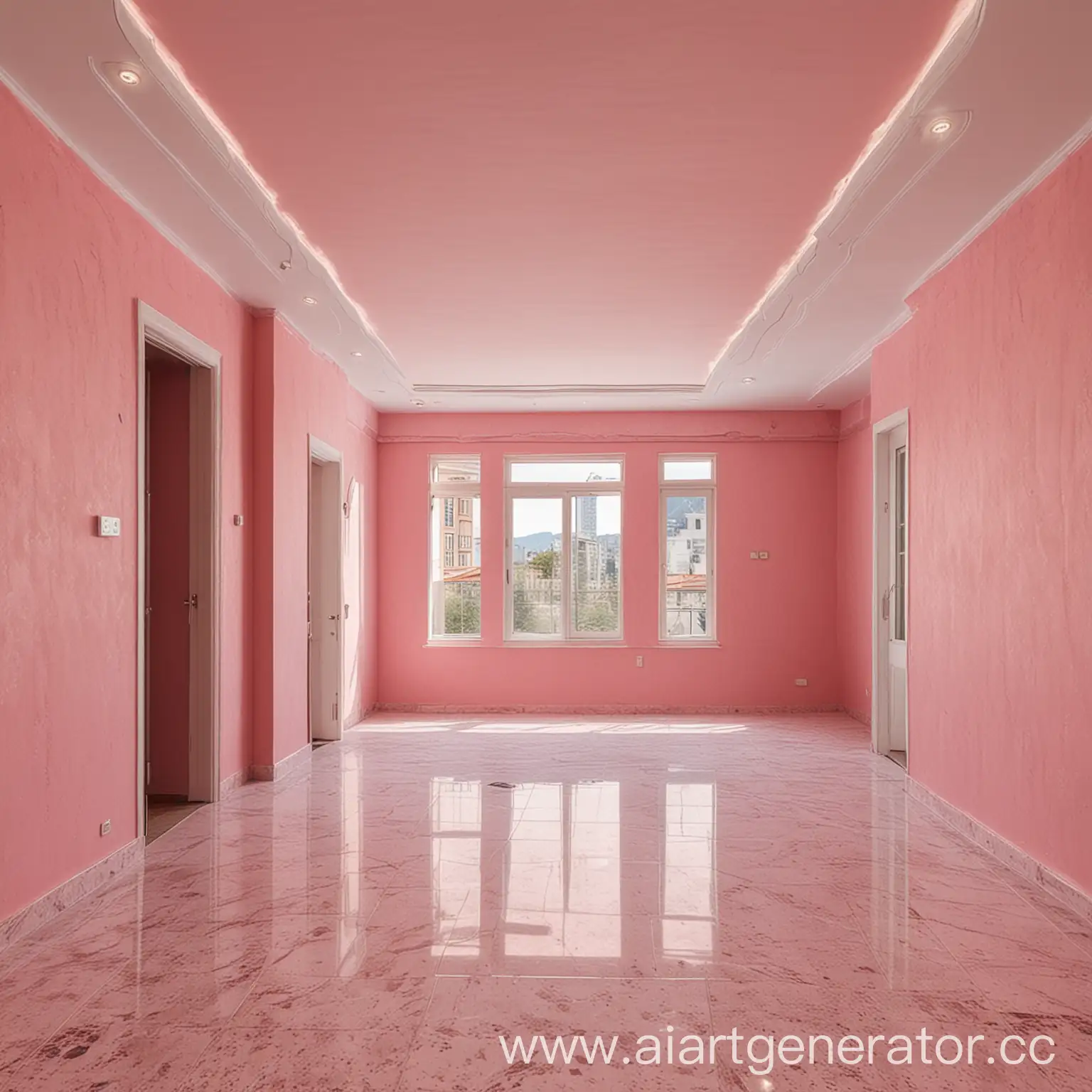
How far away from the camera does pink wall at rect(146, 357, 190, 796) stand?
5031 mm

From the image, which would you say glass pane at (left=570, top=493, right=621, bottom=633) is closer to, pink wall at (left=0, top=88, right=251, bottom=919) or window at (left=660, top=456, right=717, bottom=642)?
window at (left=660, top=456, right=717, bottom=642)

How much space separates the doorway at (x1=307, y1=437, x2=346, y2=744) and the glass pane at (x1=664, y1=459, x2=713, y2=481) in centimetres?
343

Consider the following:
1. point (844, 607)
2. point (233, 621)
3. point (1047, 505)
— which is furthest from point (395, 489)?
point (1047, 505)

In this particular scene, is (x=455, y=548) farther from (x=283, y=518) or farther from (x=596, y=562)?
(x=283, y=518)

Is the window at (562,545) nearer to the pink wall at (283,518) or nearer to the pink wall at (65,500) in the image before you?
the pink wall at (283,518)

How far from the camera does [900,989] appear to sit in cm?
274

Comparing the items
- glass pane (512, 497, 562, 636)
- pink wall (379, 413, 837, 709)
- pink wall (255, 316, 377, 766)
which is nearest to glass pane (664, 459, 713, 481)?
pink wall (379, 413, 837, 709)

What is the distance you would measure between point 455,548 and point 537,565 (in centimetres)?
86

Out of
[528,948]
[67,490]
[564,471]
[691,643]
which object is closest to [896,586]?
[691,643]

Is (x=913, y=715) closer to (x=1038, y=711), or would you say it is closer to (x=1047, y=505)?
(x=1038, y=711)

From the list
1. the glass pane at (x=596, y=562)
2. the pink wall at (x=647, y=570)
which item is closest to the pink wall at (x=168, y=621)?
the pink wall at (x=647, y=570)

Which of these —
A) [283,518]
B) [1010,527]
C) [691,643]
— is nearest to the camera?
[1010,527]

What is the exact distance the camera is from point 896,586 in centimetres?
623

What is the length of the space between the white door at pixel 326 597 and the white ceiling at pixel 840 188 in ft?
4.29
